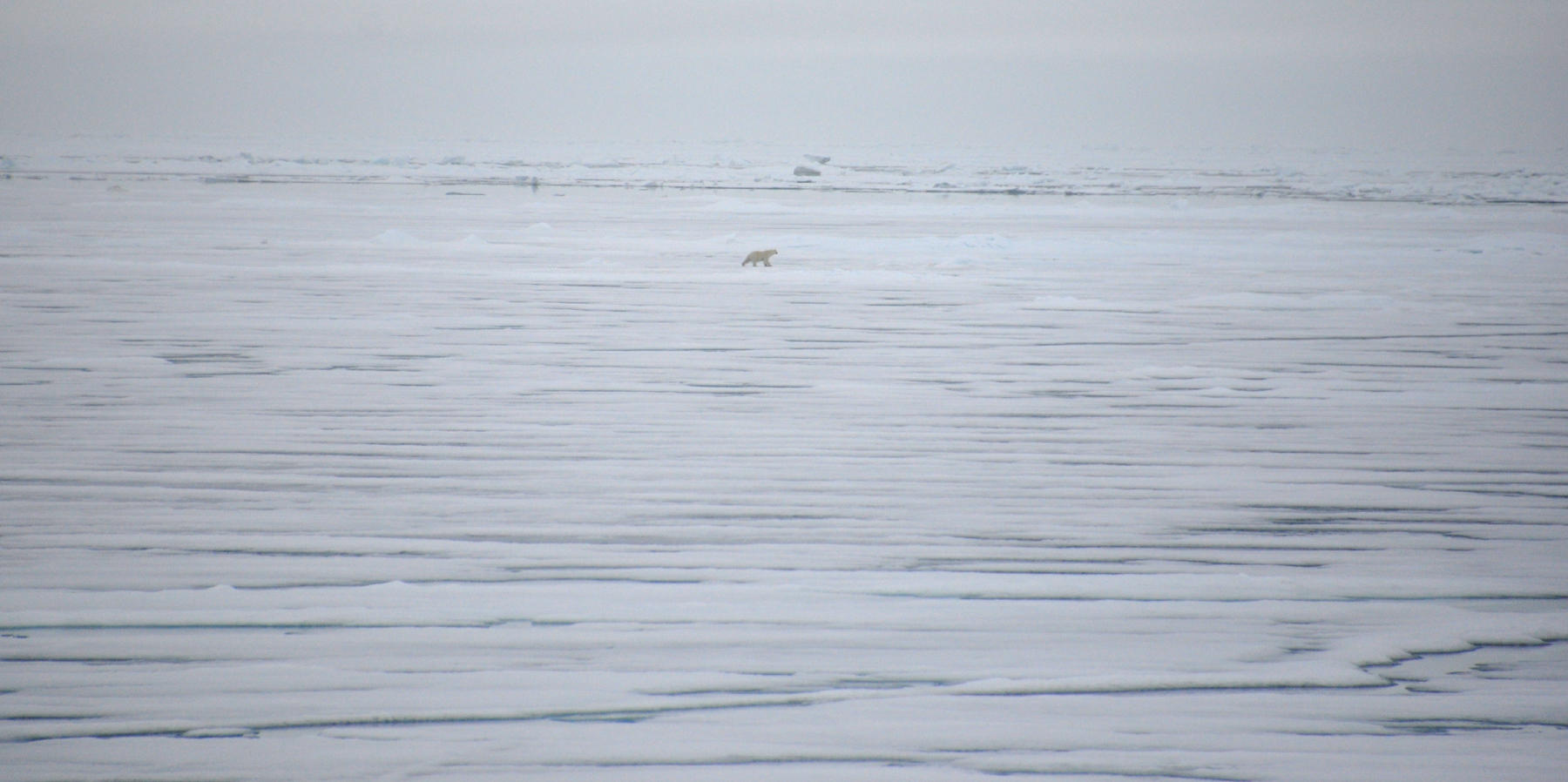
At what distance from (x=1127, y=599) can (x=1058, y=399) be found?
103 inches

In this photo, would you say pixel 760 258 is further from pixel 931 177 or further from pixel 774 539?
pixel 931 177

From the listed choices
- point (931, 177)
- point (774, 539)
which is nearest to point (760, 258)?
point (774, 539)

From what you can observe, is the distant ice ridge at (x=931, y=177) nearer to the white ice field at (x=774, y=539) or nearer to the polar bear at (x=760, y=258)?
the polar bear at (x=760, y=258)

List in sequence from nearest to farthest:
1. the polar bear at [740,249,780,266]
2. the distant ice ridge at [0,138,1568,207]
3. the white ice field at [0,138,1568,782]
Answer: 1. the white ice field at [0,138,1568,782]
2. the polar bear at [740,249,780,266]
3. the distant ice ridge at [0,138,1568,207]

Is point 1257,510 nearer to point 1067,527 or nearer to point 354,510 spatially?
point 1067,527

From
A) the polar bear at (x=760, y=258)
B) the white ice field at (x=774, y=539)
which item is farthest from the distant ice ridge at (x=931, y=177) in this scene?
the white ice field at (x=774, y=539)

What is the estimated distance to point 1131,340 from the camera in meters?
7.60

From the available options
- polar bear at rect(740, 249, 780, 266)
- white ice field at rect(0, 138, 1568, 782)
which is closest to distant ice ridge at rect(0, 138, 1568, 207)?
polar bear at rect(740, 249, 780, 266)

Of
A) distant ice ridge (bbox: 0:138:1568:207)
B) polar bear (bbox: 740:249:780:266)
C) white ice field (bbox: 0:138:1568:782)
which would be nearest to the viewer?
white ice field (bbox: 0:138:1568:782)

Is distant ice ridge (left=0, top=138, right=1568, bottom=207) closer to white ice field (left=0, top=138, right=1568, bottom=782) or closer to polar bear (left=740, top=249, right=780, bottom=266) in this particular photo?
polar bear (left=740, top=249, right=780, bottom=266)

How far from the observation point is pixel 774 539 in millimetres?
3516

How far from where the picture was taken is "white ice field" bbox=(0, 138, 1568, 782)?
239cm

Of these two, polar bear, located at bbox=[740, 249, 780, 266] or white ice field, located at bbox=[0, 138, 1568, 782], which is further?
polar bear, located at bbox=[740, 249, 780, 266]

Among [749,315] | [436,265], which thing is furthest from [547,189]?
[749,315]
